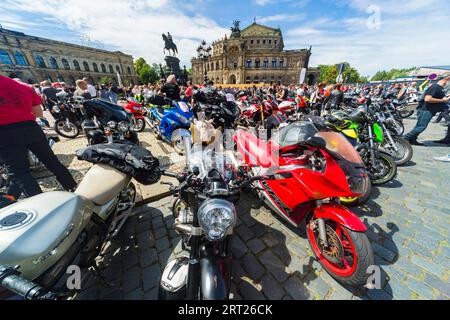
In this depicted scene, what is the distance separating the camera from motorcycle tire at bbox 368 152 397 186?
3449 mm

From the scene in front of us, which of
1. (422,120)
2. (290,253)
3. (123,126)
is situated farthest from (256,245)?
(422,120)

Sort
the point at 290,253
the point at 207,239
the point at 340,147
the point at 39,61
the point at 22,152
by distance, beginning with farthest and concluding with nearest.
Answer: the point at 39,61 → the point at 22,152 → the point at 290,253 → the point at 340,147 → the point at 207,239

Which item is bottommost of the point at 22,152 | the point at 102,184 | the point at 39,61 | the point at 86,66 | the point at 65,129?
the point at 65,129

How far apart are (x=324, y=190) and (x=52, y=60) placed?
233ft

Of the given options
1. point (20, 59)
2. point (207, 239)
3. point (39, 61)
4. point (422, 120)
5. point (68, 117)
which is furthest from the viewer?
point (39, 61)

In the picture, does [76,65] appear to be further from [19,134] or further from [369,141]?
[369,141]

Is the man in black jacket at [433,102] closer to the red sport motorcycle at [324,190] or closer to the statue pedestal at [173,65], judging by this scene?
the red sport motorcycle at [324,190]

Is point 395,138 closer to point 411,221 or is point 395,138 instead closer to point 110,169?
point 411,221

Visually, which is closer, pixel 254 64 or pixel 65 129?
pixel 65 129

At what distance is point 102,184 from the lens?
6.36 ft

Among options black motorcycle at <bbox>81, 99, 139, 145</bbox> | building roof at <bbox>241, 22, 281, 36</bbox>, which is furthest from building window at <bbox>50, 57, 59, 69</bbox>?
black motorcycle at <bbox>81, 99, 139, 145</bbox>

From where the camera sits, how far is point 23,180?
103 inches
